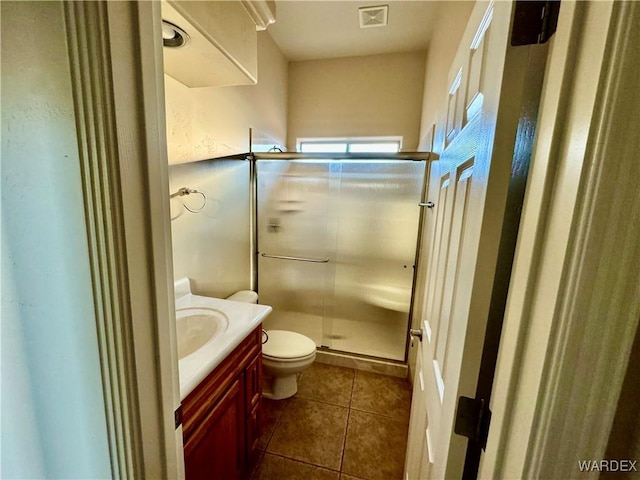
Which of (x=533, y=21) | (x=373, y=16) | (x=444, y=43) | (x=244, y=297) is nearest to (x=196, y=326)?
(x=244, y=297)

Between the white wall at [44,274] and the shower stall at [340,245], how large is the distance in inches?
71.2

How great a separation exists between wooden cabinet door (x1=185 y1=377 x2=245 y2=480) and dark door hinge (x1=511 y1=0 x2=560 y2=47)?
1.30 metres

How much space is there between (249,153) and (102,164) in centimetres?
182

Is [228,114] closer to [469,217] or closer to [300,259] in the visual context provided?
[300,259]

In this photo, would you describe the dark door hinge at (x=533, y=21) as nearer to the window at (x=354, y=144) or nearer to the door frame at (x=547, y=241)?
the door frame at (x=547, y=241)

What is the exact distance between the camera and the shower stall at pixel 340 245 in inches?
84.4

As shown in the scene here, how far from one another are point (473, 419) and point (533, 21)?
73cm

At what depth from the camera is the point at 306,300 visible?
96.1 inches

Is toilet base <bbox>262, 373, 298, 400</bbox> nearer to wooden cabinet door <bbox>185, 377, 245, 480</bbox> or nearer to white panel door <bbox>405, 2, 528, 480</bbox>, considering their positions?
wooden cabinet door <bbox>185, 377, 245, 480</bbox>

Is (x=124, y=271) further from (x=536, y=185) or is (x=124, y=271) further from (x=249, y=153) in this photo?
(x=249, y=153)

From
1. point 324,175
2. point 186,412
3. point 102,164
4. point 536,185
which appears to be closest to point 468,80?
point 536,185

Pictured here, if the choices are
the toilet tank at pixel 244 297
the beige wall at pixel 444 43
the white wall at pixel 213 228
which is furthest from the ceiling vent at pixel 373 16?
the toilet tank at pixel 244 297

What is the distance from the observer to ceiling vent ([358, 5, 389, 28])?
6.14ft

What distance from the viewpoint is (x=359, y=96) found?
2.60 meters
